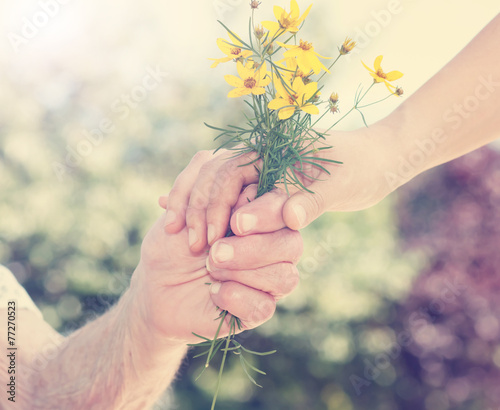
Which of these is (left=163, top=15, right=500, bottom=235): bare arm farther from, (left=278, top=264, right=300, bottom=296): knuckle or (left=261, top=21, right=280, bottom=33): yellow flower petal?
(left=261, top=21, right=280, bottom=33): yellow flower petal

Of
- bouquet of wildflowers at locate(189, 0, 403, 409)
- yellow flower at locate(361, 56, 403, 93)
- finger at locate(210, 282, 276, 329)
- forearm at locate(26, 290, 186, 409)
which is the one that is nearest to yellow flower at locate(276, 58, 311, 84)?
bouquet of wildflowers at locate(189, 0, 403, 409)

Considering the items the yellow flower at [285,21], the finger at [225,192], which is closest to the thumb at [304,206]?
the finger at [225,192]

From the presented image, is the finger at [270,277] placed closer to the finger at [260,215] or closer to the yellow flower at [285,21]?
the finger at [260,215]

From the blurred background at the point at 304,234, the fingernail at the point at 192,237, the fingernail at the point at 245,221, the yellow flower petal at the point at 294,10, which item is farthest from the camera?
the blurred background at the point at 304,234

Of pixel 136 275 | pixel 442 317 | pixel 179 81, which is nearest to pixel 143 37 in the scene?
pixel 179 81

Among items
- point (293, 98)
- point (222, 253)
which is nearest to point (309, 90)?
point (293, 98)

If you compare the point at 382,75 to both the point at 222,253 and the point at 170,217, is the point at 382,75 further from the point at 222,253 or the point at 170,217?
the point at 170,217
